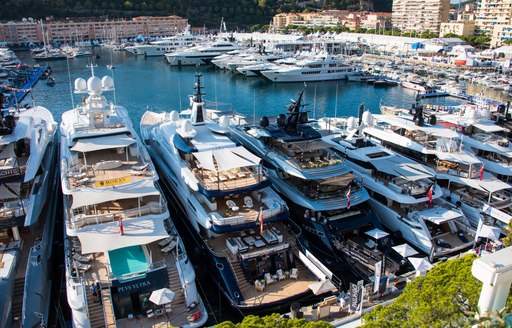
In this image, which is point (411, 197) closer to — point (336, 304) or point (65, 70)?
point (336, 304)

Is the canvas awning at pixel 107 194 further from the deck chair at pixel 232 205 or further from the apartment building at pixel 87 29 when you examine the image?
the apartment building at pixel 87 29

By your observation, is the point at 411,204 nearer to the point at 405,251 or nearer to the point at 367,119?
the point at 405,251

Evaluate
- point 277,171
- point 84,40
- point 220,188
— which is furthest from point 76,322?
point 84,40

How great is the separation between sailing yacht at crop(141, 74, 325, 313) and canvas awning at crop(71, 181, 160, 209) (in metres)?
2.69

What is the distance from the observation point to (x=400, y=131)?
34.5 m

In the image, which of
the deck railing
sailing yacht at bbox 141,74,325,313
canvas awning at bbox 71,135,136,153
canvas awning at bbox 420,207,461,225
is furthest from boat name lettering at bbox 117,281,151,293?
canvas awning at bbox 420,207,461,225

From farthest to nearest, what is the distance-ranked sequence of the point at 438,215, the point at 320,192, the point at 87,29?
1. the point at 87,29
2. the point at 438,215
3. the point at 320,192

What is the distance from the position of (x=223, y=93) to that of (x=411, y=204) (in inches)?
2068

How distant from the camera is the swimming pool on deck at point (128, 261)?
1820 cm

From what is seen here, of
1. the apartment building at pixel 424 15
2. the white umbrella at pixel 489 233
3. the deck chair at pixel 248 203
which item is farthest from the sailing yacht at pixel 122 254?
the apartment building at pixel 424 15

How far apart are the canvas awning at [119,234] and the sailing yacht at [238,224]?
8.95 feet

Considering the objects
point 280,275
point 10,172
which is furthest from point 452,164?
point 10,172

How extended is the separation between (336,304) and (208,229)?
699cm

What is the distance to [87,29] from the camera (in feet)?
545
